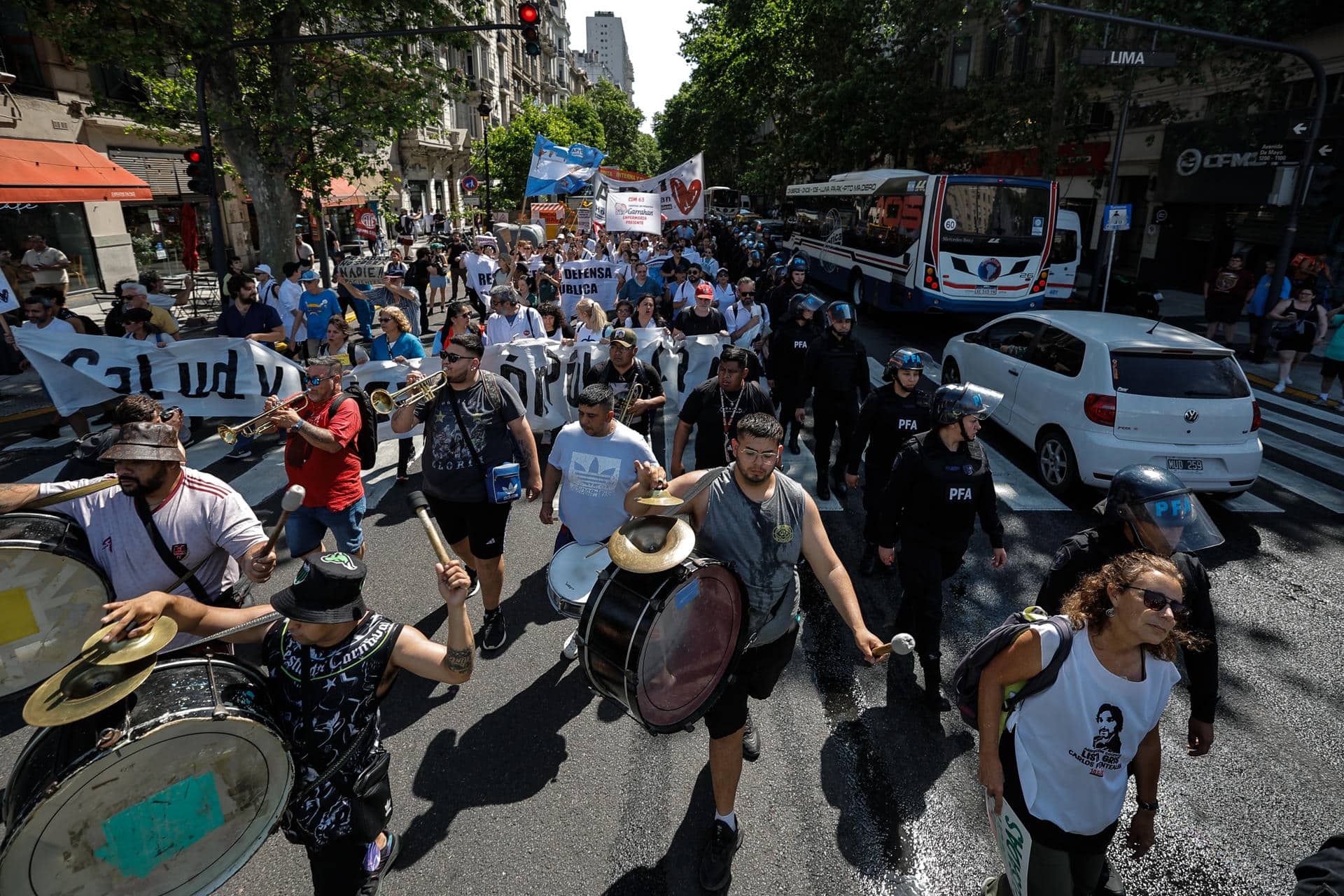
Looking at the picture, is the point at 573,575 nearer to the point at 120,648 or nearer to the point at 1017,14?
the point at 120,648

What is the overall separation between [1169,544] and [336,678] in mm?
3136

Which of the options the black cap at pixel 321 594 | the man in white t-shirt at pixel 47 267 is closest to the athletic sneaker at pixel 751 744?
the black cap at pixel 321 594

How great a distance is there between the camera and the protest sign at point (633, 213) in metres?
14.8

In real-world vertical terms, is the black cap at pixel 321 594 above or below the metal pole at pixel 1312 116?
below

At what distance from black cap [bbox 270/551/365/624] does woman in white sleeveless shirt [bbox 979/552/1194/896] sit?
2.19 metres

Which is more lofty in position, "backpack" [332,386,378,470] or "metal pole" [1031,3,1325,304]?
"metal pole" [1031,3,1325,304]

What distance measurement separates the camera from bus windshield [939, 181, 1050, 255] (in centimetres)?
1487

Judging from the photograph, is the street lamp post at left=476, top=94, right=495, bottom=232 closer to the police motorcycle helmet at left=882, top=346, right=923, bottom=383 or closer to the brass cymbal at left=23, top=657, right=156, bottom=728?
the police motorcycle helmet at left=882, top=346, right=923, bottom=383

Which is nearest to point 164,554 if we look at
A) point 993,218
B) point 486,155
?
point 993,218

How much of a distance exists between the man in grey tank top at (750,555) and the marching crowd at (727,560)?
10 millimetres

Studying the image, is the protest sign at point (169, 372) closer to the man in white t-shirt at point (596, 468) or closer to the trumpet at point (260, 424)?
the trumpet at point (260, 424)

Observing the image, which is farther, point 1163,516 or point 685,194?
point 685,194

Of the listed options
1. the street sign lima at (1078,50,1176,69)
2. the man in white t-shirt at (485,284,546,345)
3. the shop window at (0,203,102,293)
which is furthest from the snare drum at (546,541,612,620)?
the shop window at (0,203,102,293)

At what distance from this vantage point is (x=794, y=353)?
25.5 feet
